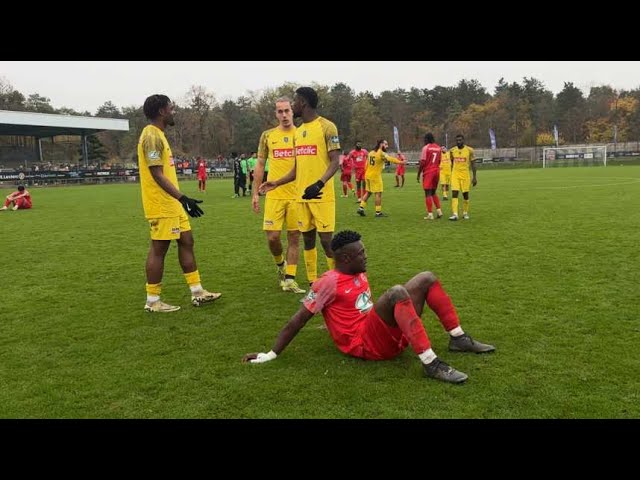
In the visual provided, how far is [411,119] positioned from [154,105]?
83019 mm

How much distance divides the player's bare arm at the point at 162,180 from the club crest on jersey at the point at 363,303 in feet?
8.35

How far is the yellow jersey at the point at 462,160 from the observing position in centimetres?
1393

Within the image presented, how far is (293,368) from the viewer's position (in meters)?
4.37

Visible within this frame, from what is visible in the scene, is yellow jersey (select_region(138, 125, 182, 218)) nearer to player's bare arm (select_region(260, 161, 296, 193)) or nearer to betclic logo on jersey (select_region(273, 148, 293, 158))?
player's bare arm (select_region(260, 161, 296, 193))

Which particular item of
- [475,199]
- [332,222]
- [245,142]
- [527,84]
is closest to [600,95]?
[527,84]

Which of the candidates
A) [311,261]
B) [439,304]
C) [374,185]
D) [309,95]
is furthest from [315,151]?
[374,185]

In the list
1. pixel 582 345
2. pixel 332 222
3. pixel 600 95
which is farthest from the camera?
pixel 600 95

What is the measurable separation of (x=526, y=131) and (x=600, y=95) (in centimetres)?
1550

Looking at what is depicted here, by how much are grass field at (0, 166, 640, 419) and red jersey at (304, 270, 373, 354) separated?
0.20 metres

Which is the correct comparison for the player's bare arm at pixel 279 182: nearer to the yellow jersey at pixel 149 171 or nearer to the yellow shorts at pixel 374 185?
the yellow jersey at pixel 149 171

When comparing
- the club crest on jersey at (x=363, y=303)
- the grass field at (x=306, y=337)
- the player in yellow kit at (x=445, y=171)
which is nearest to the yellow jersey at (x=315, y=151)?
the grass field at (x=306, y=337)

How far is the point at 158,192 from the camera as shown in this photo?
6.12 meters

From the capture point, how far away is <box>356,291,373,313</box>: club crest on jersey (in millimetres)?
4492

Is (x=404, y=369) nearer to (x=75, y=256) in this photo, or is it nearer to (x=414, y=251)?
(x=414, y=251)
